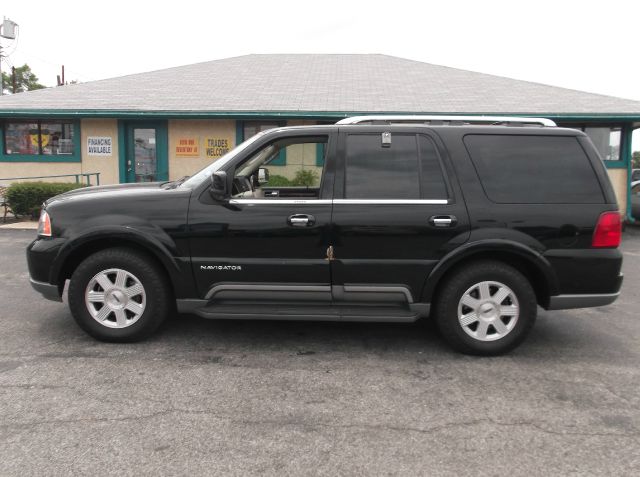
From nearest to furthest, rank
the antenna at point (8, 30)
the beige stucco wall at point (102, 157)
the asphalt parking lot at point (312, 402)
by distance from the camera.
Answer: the asphalt parking lot at point (312, 402) < the beige stucco wall at point (102, 157) < the antenna at point (8, 30)

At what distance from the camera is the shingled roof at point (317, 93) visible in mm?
13805

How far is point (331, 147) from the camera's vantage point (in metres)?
4.29

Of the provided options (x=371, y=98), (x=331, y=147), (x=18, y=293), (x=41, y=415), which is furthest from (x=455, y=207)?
(x=371, y=98)

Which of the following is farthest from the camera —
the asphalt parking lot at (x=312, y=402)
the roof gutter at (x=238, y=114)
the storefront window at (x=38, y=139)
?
the storefront window at (x=38, y=139)

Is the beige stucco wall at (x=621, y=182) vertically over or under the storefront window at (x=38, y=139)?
under

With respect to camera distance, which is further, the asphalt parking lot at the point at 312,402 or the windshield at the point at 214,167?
the windshield at the point at 214,167

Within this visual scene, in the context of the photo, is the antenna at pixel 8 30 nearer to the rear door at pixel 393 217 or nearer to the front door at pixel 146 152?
the front door at pixel 146 152

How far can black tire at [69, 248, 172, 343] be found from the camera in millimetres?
4266

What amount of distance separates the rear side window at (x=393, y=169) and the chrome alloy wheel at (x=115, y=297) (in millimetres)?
1971

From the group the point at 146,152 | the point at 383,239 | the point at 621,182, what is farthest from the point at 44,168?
the point at 621,182

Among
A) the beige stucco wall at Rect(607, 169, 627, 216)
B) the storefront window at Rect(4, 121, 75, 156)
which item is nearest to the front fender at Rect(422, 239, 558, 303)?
the beige stucco wall at Rect(607, 169, 627, 216)

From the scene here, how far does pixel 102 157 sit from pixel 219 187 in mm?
12376

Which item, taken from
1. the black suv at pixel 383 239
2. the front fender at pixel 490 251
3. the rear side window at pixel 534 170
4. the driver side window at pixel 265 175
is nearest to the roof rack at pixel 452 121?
the black suv at pixel 383 239

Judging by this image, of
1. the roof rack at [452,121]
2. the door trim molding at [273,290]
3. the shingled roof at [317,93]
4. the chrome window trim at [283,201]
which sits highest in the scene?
the shingled roof at [317,93]
